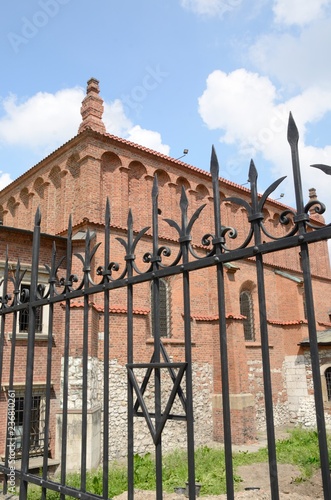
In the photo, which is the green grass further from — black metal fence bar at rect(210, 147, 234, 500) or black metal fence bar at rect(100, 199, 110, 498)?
black metal fence bar at rect(210, 147, 234, 500)

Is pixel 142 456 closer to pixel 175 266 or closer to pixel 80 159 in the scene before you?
pixel 80 159

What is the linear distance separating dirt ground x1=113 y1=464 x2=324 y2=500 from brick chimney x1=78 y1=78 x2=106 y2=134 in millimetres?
11709

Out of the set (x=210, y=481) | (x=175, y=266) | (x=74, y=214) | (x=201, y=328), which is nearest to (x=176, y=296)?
(x=201, y=328)

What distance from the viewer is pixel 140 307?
1403cm

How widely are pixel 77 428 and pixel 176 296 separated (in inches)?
232

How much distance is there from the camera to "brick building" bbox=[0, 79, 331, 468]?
12340 millimetres

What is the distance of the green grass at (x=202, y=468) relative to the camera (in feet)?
29.2

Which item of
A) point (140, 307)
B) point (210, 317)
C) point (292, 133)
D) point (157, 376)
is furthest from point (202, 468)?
point (292, 133)

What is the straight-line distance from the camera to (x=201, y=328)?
1603 cm

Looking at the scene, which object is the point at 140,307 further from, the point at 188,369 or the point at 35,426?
the point at 188,369

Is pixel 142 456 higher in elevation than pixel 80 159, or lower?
lower

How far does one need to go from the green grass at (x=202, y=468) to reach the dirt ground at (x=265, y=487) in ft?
0.80

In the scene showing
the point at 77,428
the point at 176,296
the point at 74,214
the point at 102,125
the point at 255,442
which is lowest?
the point at 255,442

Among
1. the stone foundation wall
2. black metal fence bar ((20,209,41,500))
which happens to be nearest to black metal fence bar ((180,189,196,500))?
black metal fence bar ((20,209,41,500))
